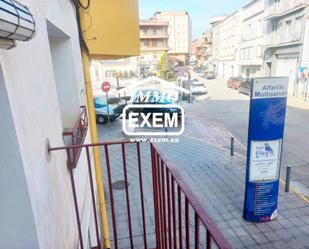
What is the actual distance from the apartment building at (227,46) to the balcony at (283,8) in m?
9.96

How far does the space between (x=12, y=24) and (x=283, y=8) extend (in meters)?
23.1

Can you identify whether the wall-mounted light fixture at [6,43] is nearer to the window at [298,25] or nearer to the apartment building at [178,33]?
the window at [298,25]

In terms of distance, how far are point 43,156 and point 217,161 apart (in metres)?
6.48

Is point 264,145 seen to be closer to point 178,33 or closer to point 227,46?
point 227,46

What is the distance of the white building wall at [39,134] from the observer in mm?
1273

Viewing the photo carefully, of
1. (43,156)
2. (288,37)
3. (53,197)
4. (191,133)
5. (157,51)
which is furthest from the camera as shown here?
Result: (157,51)

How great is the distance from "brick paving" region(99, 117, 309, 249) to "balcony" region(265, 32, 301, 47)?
45.6 ft

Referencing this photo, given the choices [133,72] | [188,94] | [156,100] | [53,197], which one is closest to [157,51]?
[133,72]

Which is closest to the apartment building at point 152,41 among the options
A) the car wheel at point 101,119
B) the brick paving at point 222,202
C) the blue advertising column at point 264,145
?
the car wheel at point 101,119

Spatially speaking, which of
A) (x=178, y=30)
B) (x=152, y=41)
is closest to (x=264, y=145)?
(x=152, y=41)

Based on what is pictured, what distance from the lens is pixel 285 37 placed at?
19.2m

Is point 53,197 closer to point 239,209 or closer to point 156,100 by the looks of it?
point 239,209

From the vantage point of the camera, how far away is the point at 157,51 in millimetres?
48500

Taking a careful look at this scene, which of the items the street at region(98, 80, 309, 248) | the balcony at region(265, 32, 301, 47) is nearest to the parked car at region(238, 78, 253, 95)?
the balcony at region(265, 32, 301, 47)
